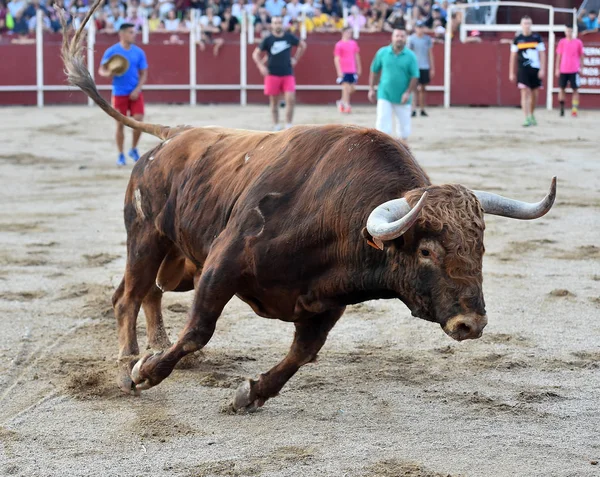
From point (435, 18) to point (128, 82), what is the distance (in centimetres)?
1066

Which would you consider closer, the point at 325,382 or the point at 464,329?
the point at 464,329

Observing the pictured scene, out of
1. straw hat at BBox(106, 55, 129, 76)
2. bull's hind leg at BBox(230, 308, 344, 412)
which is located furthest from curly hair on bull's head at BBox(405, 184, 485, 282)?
straw hat at BBox(106, 55, 129, 76)

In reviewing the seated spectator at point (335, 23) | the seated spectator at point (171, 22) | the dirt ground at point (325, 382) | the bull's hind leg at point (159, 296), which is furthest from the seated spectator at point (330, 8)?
the bull's hind leg at point (159, 296)

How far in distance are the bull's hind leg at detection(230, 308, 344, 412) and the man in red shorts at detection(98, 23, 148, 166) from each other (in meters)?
6.87

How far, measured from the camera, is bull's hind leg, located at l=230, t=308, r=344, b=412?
3.62m

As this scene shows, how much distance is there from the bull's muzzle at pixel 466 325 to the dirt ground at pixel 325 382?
468 millimetres

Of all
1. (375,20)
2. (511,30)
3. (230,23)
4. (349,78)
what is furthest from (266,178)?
(375,20)

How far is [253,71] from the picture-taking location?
19.5m

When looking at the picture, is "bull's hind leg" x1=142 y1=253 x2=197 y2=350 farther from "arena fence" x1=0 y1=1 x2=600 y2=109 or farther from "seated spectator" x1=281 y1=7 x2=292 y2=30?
"seated spectator" x1=281 y1=7 x2=292 y2=30

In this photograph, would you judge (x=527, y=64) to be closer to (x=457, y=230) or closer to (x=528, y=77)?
(x=528, y=77)

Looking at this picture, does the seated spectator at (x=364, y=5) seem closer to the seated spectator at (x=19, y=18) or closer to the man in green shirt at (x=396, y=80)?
the seated spectator at (x=19, y=18)

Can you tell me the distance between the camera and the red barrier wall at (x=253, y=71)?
18.9m

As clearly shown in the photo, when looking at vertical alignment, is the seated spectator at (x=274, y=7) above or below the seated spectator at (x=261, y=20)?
above

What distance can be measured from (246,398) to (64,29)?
2.00m
